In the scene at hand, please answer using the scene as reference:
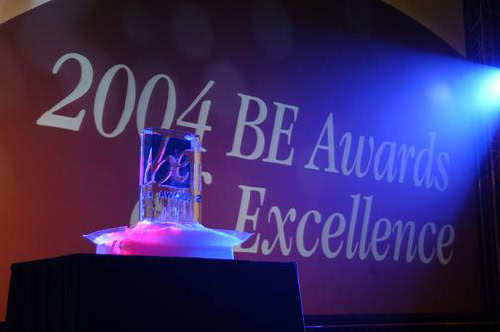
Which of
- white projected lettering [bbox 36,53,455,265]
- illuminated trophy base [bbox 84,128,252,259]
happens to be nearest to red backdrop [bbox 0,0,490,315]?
white projected lettering [bbox 36,53,455,265]

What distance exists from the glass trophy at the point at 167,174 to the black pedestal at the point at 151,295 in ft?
0.56

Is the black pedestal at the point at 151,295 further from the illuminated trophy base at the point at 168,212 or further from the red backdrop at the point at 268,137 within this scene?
the red backdrop at the point at 268,137

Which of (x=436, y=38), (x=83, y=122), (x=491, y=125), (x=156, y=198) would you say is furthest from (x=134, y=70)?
(x=491, y=125)

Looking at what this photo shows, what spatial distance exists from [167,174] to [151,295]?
25 cm

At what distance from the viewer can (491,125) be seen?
4.95 m

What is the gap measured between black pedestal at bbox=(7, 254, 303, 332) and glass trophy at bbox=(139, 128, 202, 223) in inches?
6.7

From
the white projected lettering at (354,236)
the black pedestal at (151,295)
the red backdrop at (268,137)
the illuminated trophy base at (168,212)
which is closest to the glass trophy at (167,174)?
the illuminated trophy base at (168,212)

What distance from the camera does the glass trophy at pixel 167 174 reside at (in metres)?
1.01

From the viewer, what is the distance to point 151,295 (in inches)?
33.3

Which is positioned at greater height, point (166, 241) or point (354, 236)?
point (166, 241)

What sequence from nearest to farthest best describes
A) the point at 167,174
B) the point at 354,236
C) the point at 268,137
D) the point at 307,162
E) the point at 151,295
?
the point at 151,295
the point at 167,174
the point at 268,137
the point at 307,162
the point at 354,236

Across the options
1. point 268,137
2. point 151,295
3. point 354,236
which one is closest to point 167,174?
point 151,295

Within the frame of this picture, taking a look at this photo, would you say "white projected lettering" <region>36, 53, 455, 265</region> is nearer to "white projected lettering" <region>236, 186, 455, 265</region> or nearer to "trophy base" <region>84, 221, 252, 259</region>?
"white projected lettering" <region>236, 186, 455, 265</region>

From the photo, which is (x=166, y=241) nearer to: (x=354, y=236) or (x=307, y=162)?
(x=307, y=162)
